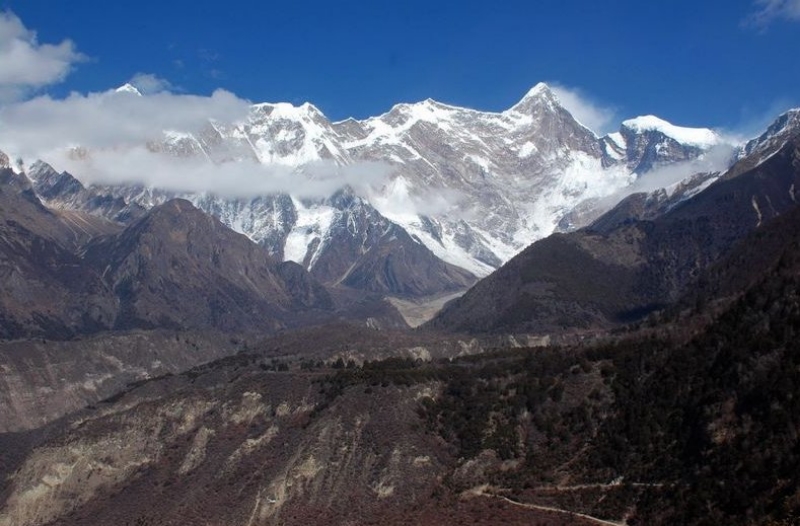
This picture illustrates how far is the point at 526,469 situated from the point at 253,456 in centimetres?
5809

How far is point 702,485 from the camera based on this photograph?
130625 millimetres

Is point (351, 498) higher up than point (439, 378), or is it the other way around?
point (439, 378)

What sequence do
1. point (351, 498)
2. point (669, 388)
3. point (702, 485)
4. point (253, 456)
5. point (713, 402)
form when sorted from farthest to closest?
point (253, 456) < point (351, 498) < point (669, 388) < point (713, 402) < point (702, 485)

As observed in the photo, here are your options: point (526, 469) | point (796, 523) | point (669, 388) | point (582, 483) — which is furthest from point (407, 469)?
point (796, 523)

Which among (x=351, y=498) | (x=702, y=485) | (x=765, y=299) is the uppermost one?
(x=765, y=299)

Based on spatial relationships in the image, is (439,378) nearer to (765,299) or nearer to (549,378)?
(549,378)

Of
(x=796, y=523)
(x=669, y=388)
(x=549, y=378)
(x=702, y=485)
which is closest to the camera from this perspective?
(x=796, y=523)

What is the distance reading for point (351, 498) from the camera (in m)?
169

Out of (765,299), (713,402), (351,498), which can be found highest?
(765,299)

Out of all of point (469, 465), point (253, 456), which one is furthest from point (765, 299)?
point (253, 456)

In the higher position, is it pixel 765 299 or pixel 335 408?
pixel 765 299

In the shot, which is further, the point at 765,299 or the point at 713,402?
the point at 765,299

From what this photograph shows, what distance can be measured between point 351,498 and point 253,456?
104ft

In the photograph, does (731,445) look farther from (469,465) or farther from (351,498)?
(351,498)
